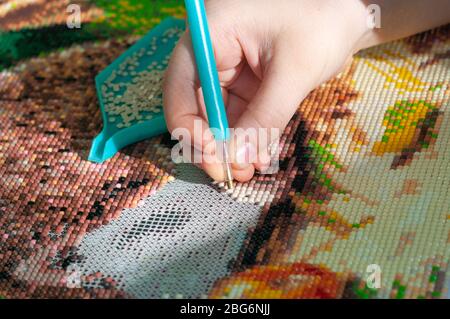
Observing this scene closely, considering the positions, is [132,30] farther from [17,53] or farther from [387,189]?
[387,189]

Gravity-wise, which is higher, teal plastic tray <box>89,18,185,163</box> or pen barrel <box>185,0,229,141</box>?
pen barrel <box>185,0,229,141</box>

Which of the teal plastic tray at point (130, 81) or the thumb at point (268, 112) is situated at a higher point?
the thumb at point (268, 112)

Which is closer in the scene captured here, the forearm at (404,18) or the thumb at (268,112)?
the thumb at (268,112)

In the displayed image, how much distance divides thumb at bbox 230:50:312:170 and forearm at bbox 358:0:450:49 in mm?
121

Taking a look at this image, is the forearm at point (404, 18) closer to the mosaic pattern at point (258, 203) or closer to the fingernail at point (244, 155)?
the mosaic pattern at point (258, 203)

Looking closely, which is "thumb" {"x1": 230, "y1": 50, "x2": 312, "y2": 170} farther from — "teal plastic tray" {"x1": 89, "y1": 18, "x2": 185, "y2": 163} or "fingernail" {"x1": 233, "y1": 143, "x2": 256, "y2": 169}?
"teal plastic tray" {"x1": 89, "y1": 18, "x2": 185, "y2": 163}

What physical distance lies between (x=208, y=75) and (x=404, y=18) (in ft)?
0.80

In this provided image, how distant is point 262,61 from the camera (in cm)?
61

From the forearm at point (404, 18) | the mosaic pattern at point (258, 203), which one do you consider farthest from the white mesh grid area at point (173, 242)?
the forearm at point (404, 18)

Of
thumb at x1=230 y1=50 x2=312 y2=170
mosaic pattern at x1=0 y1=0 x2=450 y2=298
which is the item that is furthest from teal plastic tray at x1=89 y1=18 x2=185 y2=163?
thumb at x1=230 y1=50 x2=312 y2=170

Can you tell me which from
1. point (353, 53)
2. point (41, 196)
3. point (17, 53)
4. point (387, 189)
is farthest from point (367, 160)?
point (17, 53)

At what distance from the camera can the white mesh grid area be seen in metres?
0.52

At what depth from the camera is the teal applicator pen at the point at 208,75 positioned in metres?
0.54

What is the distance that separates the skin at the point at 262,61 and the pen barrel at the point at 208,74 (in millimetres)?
13
